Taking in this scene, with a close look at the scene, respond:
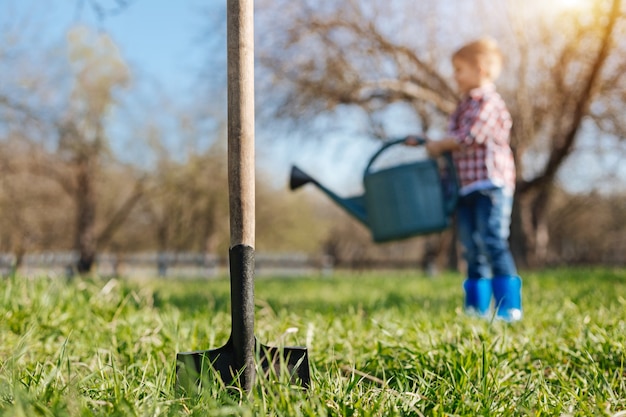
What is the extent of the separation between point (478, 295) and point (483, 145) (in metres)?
0.86

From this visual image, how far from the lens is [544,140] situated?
13.2 meters

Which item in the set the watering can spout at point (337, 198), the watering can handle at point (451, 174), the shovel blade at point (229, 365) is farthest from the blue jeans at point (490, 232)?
the shovel blade at point (229, 365)

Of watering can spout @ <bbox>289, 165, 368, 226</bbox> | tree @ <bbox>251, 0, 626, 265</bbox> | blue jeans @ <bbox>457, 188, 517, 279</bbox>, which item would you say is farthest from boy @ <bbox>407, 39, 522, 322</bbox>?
tree @ <bbox>251, 0, 626, 265</bbox>

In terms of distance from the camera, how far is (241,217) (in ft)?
4.81

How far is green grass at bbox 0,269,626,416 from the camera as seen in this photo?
127 cm

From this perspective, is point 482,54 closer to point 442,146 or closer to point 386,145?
point 442,146

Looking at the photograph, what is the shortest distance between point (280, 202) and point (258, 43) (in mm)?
17392

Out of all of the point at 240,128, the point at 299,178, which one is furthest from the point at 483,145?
the point at 240,128

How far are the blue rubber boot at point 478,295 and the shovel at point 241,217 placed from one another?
2085 mm

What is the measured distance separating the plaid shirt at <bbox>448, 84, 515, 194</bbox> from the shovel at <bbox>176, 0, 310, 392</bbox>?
1.98 m

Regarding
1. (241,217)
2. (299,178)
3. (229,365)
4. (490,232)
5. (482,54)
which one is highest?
(482,54)

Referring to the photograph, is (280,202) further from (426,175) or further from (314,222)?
(426,175)

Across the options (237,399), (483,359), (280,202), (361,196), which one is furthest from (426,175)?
(280,202)

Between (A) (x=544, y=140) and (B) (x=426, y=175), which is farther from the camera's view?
(A) (x=544, y=140)
